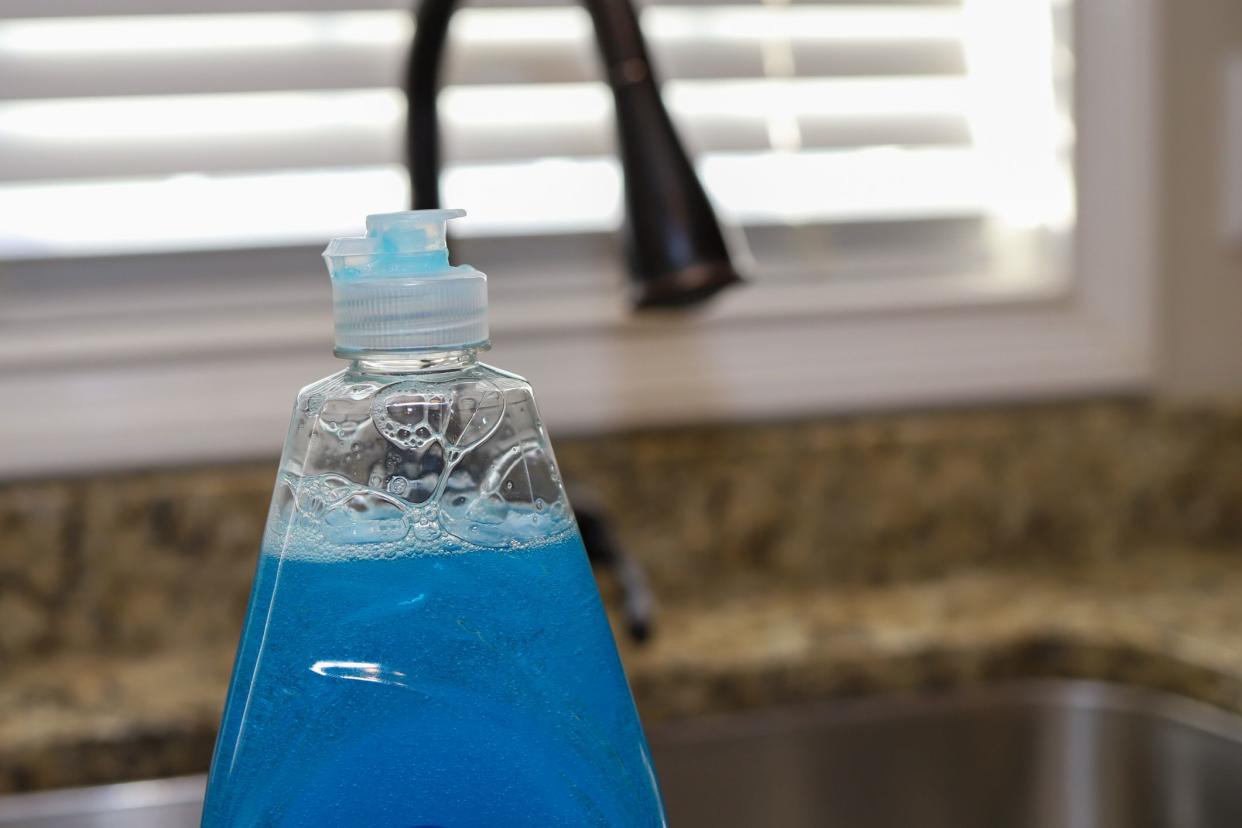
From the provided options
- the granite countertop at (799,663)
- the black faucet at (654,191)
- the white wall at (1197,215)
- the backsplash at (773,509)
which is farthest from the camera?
the white wall at (1197,215)

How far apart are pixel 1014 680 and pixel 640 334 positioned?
40 centimetres

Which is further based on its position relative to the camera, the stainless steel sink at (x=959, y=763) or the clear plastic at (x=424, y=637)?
the stainless steel sink at (x=959, y=763)

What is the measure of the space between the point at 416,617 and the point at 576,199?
0.75m

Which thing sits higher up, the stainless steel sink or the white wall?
the white wall

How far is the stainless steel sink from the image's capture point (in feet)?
2.70

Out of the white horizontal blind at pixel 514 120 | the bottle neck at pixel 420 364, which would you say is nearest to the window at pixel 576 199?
the white horizontal blind at pixel 514 120

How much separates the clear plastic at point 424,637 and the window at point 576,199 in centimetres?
58

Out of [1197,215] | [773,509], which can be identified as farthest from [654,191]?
[1197,215]

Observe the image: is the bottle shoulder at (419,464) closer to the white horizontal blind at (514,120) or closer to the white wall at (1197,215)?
the white horizontal blind at (514,120)

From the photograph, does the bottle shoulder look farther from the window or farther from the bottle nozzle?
the window

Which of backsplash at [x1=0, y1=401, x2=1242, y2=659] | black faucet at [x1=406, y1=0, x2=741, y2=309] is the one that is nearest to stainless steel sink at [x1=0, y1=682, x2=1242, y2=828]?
backsplash at [x1=0, y1=401, x2=1242, y2=659]

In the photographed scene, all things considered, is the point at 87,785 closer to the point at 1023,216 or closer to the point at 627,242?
the point at 627,242

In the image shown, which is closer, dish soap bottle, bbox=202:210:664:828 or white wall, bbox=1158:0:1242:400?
dish soap bottle, bbox=202:210:664:828

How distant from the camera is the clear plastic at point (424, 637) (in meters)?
0.35
